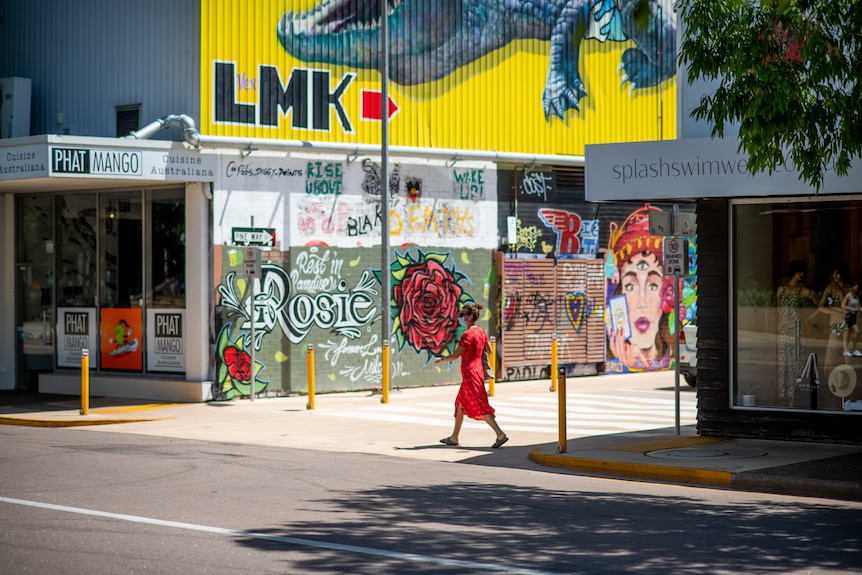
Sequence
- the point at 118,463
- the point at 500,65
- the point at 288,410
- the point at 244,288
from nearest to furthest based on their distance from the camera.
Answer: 1. the point at 118,463
2. the point at 288,410
3. the point at 244,288
4. the point at 500,65

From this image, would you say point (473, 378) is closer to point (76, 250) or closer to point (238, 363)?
point (238, 363)

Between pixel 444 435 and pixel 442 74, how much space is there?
33.3ft

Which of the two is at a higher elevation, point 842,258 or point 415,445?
point 842,258

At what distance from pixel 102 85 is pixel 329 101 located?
168 inches

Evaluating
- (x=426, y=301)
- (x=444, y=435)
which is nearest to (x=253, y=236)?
(x=426, y=301)

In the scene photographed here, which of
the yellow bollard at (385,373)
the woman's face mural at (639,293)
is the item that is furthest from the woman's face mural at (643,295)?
the yellow bollard at (385,373)

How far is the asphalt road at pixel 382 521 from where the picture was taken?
27.7 ft

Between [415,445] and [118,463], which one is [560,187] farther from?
[118,463]

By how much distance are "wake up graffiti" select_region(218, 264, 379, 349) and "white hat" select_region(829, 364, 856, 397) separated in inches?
399

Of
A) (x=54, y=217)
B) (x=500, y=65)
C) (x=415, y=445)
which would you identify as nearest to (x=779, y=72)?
(x=415, y=445)

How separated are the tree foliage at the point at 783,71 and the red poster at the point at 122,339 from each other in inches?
508

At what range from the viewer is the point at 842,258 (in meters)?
15.0

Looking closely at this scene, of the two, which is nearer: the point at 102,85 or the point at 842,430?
the point at 842,430

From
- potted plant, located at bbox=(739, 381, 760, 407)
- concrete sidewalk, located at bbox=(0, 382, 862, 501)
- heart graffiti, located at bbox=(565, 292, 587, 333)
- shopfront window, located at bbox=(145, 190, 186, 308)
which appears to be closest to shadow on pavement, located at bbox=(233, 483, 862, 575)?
concrete sidewalk, located at bbox=(0, 382, 862, 501)
